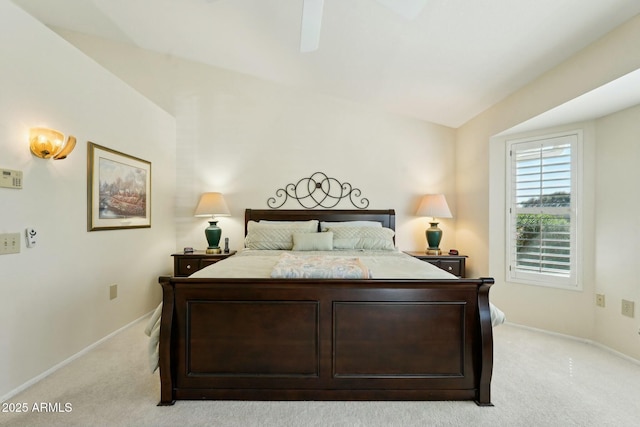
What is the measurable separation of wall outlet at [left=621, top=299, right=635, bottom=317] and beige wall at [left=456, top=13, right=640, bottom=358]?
53 millimetres

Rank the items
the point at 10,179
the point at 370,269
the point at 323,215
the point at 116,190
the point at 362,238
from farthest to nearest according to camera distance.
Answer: the point at 323,215, the point at 362,238, the point at 116,190, the point at 370,269, the point at 10,179

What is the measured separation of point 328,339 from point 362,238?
1740 millimetres

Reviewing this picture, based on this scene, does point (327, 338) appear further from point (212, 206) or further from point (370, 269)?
point (212, 206)

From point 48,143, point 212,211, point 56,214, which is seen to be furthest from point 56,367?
point 212,211

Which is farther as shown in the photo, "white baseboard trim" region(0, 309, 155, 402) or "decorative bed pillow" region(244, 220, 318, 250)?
"decorative bed pillow" region(244, 220, 318, 250)

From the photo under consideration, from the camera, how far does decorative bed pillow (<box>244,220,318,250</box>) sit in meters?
3.38

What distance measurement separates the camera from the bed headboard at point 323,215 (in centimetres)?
387

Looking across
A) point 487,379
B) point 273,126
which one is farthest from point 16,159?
point 487,379

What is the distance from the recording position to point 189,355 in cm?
179

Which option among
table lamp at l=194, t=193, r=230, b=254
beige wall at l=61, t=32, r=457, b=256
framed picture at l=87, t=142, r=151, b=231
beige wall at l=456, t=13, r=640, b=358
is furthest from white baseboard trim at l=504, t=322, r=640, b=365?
framed picture at l=87, t=142, r=151, b=231

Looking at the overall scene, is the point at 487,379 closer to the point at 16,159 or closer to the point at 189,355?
the point at 189,355

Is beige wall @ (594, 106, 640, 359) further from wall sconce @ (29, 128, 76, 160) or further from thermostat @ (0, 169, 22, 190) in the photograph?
thermostat @ (0, 169, 22, 190)

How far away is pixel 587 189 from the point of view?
9.11 ft

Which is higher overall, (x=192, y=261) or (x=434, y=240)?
(x=434, y=240)
